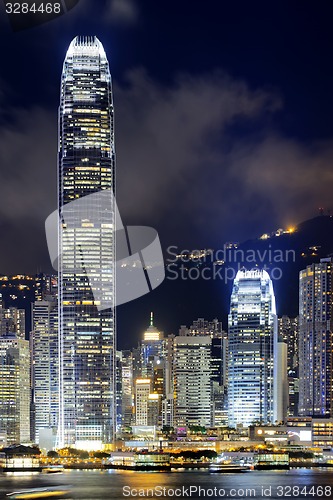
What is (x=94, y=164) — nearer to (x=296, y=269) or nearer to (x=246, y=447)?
(x=246, y=447)

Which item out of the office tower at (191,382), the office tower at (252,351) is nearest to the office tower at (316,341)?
the office tower at (252,351)

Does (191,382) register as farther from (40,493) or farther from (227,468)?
(40,493)

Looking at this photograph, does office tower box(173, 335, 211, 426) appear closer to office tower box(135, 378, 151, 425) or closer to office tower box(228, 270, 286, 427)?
office tower box(228, 270, 286, 427)

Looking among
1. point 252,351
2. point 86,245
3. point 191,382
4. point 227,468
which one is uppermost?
point 86,245

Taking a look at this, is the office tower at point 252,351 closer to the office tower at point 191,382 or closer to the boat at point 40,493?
the office tower at point 191,382

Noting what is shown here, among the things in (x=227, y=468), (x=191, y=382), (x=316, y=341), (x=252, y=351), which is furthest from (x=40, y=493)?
(x=191, y=382)
